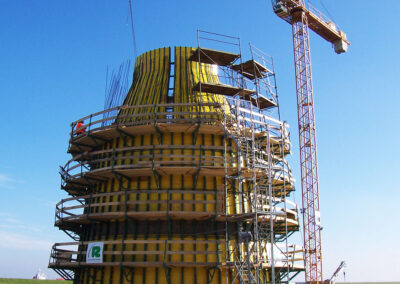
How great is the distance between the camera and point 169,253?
78.8ft

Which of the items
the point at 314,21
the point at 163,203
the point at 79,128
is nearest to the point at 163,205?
the point at 163,203

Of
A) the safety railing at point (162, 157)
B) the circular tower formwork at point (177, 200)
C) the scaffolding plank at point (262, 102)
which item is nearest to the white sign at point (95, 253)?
the circular tower formwork at point (177, 200)

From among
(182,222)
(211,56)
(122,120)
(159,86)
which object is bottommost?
(182,222)

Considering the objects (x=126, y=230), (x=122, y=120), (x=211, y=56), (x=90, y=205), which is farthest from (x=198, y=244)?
(x=211, y=56)

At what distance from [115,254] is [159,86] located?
13.3 metres

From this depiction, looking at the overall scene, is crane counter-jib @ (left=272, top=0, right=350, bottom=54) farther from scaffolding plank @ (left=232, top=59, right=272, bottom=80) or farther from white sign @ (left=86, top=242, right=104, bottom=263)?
white sign @ (left=86, top=242, right=104, bottom=263)

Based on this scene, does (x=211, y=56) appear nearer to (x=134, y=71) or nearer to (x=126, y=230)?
(x=134, y=71)

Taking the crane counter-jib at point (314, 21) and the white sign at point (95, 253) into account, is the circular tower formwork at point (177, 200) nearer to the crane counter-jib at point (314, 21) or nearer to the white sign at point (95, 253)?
the white sign at point (95, 253)

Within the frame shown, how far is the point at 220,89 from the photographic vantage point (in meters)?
31.8

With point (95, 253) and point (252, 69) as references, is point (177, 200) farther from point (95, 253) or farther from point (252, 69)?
point (252, 69)

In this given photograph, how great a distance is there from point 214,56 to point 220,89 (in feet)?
11.7

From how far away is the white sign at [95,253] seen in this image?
2598cm

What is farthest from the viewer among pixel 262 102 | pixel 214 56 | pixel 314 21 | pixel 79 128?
pixel 314 21

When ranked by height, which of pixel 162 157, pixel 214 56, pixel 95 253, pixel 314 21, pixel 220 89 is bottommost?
pixel 95 253
